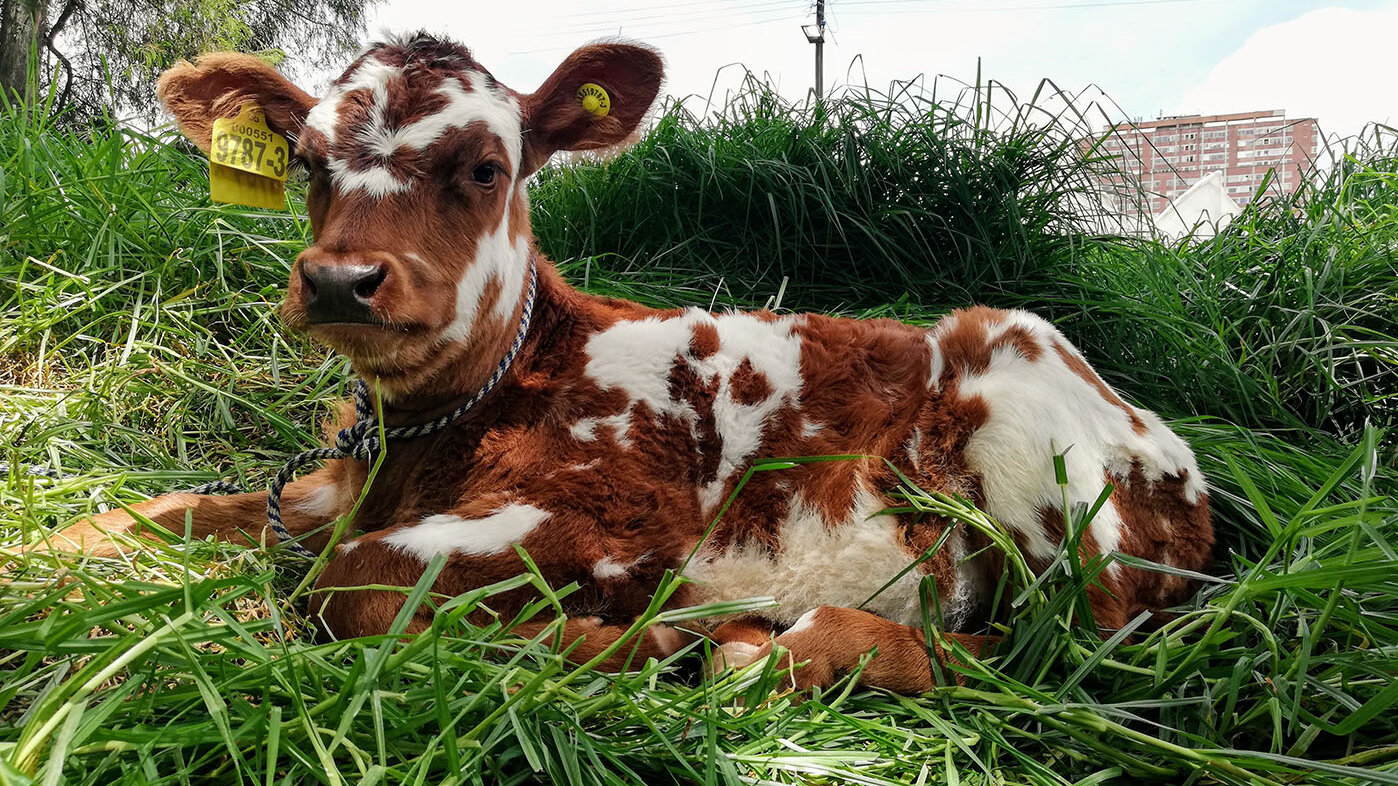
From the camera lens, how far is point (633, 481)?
7.31 feet

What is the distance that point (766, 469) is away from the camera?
2.27 m

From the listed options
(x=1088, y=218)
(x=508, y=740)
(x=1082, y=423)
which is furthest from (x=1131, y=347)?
(x=508, y=740)

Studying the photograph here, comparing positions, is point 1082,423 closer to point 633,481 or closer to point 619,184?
point 633,481

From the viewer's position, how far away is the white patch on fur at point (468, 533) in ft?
6.55

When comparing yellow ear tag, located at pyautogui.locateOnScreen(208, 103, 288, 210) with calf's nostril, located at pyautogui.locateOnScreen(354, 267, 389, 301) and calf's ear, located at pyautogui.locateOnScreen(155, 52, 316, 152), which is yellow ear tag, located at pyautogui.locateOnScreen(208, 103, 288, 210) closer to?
calf's ear, located at pyautogui.locateOnScreen(155, 52, 316, 152)

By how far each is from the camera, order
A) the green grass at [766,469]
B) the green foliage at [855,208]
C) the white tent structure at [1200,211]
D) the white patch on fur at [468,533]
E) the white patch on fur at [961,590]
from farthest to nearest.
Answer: the white tent structure at [1200,211] < the green foliage at [855,208] < the white patch on fur at [961,590] < the white patch on fur at [468,533] < the green grass at [766,469]

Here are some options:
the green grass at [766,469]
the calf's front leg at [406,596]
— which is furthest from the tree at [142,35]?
the calf's front leg at [406,596]

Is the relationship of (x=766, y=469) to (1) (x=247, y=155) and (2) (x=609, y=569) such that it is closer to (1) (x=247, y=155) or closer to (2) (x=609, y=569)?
(2) (x=609, y=569)

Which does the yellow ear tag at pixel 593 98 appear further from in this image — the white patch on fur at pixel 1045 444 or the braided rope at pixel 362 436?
the white patch on fur at pixel 1045 444

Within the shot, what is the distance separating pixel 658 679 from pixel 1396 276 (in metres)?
3.88

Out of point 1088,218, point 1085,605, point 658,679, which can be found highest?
point 1088,218

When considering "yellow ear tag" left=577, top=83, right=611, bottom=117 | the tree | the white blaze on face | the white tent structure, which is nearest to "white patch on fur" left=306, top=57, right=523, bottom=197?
the white blaze on face

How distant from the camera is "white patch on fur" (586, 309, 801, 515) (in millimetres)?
2361

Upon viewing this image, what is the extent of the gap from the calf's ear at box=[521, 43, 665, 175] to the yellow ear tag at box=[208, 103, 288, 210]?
0.73 m
